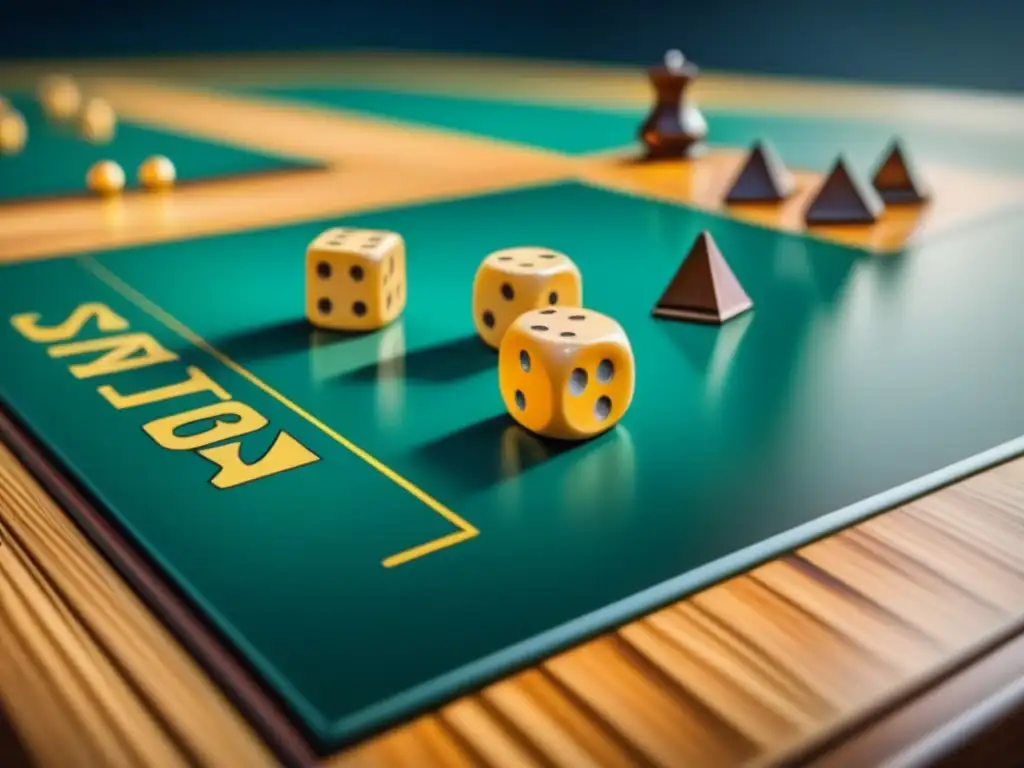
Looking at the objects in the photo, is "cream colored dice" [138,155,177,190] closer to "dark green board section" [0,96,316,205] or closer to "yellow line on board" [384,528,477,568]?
"dark green board section" [0,96,316,205]

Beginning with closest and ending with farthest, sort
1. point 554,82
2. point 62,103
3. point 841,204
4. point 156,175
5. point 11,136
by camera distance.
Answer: point 841,204
point 156,175
point 11,136
point 62,103
point 554,82

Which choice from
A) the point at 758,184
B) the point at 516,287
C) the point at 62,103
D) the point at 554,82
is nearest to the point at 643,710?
the point at 516,287

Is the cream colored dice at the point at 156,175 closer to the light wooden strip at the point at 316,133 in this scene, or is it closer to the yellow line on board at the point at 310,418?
the light wooden strip at the point at 316,133

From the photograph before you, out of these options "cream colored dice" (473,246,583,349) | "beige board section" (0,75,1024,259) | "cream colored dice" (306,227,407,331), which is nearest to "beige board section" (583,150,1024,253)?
"beige board section" (0,75,1024,259)

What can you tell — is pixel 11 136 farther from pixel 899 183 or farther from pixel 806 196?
pixel 899 183

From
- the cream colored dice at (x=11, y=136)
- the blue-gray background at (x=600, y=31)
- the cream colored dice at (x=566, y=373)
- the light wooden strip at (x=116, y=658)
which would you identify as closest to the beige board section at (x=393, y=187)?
the cream colored dice at (x=11, y=136)
